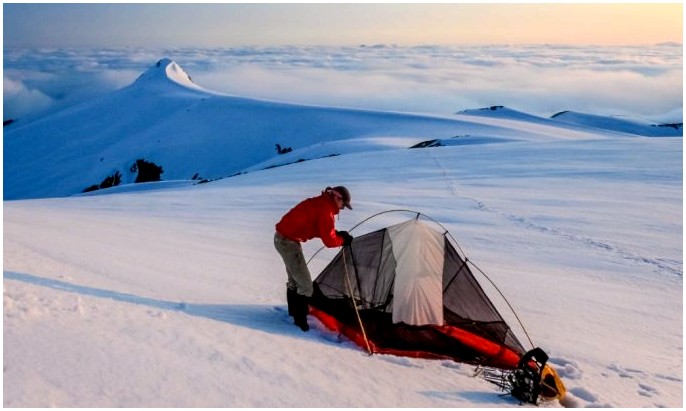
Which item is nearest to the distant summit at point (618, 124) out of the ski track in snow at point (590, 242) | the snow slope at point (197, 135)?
the snow slope at point (197, 135)

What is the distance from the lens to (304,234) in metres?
6.40

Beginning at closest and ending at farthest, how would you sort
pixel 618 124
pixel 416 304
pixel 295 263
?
pixel 295 263 < pixel 416 304 < pixel 618 124

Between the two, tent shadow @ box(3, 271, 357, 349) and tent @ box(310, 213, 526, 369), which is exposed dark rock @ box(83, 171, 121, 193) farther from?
tent @ box(310, 213, 526, 369)

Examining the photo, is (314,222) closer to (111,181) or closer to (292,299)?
(292,299)

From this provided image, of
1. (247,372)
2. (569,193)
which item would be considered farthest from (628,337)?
(569,193)

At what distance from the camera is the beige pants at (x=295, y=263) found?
6.44 metres

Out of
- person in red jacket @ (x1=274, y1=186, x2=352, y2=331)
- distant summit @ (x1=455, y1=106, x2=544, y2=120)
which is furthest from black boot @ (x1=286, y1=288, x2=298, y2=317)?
distant summit @ (x1=455, y1=106, x2=544, y2=120)

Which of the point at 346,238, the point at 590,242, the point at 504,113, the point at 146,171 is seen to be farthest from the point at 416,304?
the point at 504,113

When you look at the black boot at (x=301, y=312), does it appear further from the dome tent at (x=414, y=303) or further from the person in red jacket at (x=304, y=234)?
the dome tent at (x=414, y=303)

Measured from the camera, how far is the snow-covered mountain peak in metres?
93.1

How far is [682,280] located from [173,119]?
211ft

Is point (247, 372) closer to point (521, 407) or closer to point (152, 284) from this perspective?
point (521, 407)

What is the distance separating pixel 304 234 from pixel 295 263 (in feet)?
1.13

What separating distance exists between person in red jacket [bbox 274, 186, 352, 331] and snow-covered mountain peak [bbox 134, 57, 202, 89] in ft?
286
